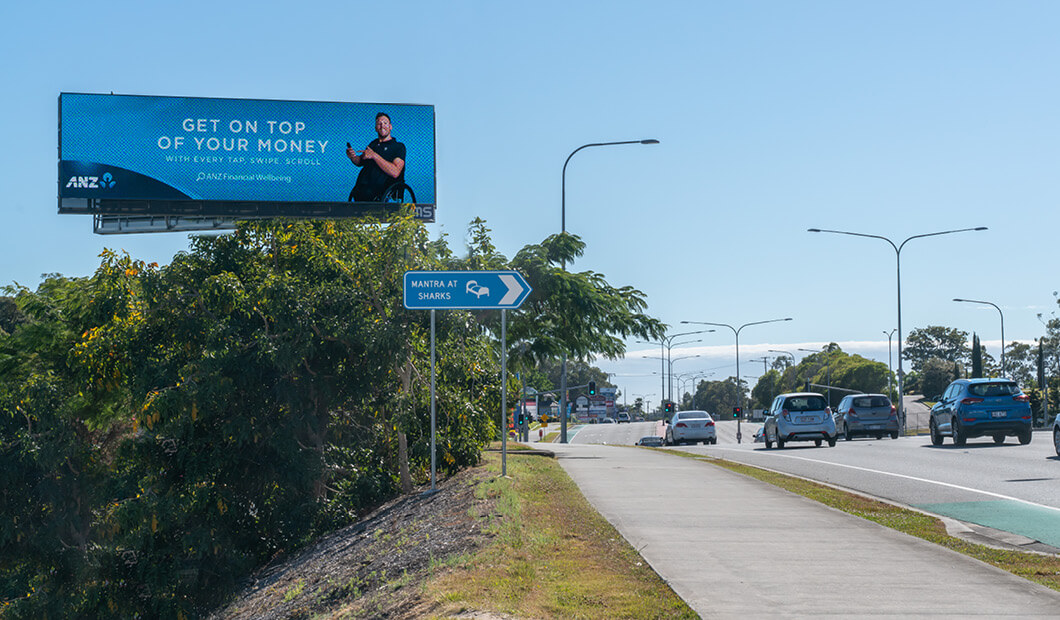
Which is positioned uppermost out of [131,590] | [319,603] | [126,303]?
[126,303]

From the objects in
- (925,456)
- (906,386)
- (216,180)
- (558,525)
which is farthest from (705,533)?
(906,386)

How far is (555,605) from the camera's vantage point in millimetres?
7375

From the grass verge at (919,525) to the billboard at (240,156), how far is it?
1525cm

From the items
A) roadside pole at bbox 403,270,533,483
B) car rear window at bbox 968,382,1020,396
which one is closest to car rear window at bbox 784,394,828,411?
car rear window at bbox 968,382,1020,396

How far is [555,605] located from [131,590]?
13.2 metres

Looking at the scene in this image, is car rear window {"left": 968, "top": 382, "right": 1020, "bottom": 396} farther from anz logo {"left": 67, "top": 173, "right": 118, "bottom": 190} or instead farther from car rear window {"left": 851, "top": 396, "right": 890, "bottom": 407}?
anz logo {"left": 67, "top": 173, "right": 118, "bottom": 190}

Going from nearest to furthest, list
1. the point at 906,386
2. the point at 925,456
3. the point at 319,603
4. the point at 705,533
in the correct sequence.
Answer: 1. the point at 319,603
2. the point at 705,533
3. the point at 925,456
4. the point at 906,386

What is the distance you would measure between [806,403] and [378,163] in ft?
Answer: 46.6

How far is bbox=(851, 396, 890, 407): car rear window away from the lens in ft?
117

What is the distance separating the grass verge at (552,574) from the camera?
730 centimetres

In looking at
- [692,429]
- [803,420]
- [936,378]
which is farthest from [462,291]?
[936,378]

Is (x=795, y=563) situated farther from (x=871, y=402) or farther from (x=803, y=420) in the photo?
(x=871, y=402)

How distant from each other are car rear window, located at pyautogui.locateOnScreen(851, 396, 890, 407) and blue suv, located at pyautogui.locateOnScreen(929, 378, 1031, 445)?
29.4 feet

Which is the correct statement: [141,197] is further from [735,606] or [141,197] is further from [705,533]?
[735,606]
